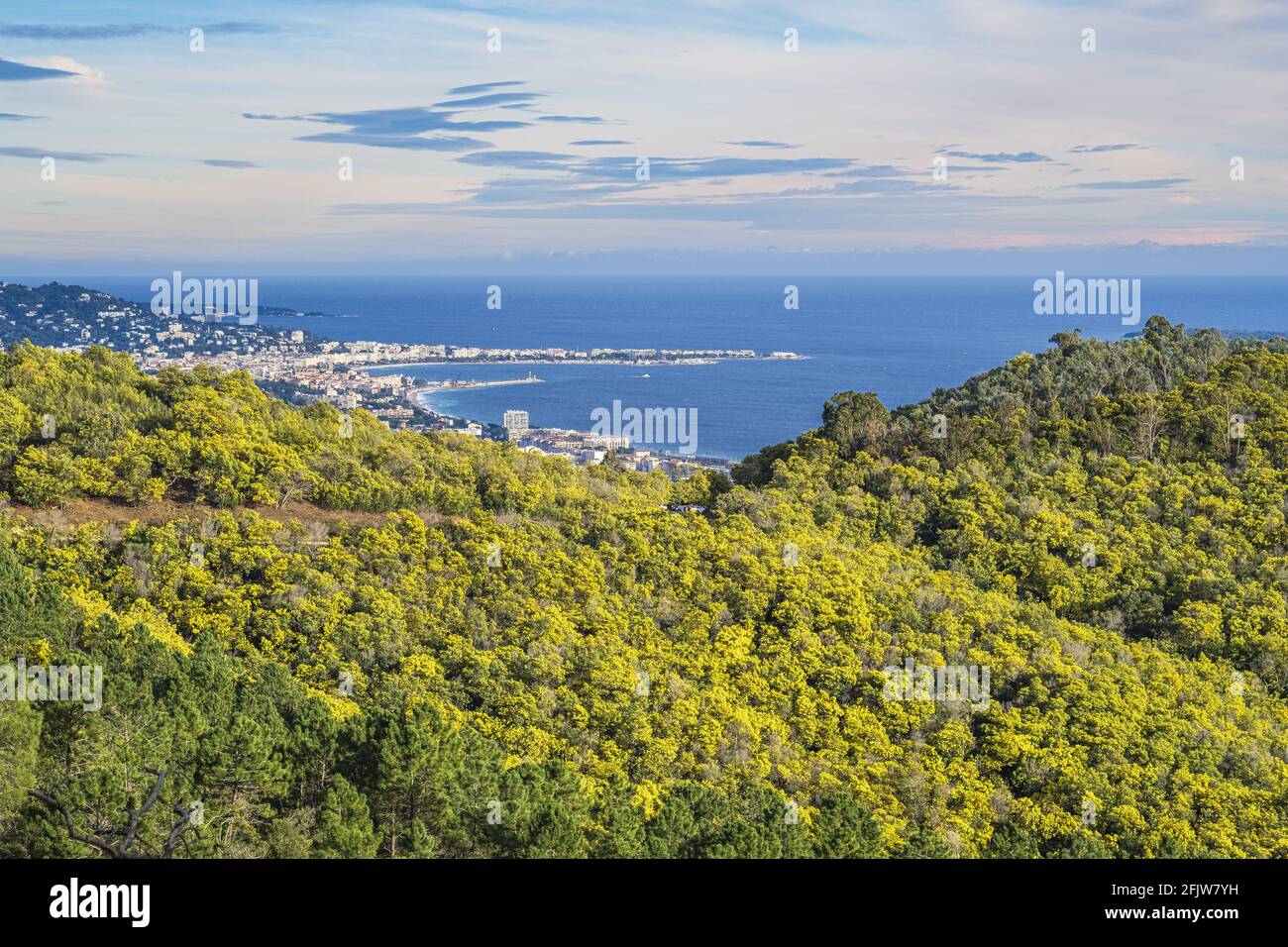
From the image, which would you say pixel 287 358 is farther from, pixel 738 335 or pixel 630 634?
pixel 630 634

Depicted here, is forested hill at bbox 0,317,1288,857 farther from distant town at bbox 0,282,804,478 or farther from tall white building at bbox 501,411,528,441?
tall white building at bbox 501,411,528,441

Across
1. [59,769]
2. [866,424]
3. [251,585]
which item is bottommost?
[59,769]

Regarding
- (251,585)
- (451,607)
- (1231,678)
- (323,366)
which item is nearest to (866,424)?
(1231,678)

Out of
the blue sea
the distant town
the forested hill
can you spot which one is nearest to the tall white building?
the distant town

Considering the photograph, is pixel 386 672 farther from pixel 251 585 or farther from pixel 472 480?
pixel 472 480

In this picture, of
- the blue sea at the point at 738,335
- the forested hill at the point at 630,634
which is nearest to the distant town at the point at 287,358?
Answer: the blue sea at the point at 738,335
